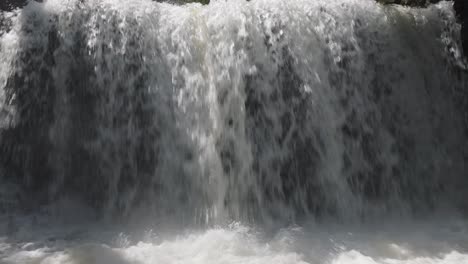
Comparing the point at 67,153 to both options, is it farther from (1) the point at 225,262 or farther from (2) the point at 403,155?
(2) the point at 403,155

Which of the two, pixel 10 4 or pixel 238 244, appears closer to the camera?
pixel 238 244

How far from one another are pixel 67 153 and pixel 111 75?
1052mm

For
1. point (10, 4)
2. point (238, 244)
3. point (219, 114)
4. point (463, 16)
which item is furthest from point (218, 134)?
point (463, 16)

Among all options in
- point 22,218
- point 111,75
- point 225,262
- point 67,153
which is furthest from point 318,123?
point 22,218

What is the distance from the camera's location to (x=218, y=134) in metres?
4.71

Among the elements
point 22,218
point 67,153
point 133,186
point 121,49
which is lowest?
point 22,218

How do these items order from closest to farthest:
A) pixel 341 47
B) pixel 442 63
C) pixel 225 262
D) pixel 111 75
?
pixel 225 262
pixel 111 75
pixel 341 47
pixel 442 63

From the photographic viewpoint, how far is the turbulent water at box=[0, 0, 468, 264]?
4.47m

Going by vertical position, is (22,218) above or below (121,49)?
below

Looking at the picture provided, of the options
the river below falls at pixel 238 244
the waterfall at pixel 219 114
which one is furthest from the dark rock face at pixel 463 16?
the river below falls at pixel 238 244

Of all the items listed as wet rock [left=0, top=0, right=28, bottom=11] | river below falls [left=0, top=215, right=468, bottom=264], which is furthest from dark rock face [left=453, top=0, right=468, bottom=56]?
wet rock [left=0, top=0, right=28, bottom=11]

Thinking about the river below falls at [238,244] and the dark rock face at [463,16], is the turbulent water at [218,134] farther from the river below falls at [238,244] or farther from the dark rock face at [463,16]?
the dark rock face at [463,16]

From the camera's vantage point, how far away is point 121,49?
497cm

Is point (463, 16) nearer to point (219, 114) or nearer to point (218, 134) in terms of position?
point (219, 114)
